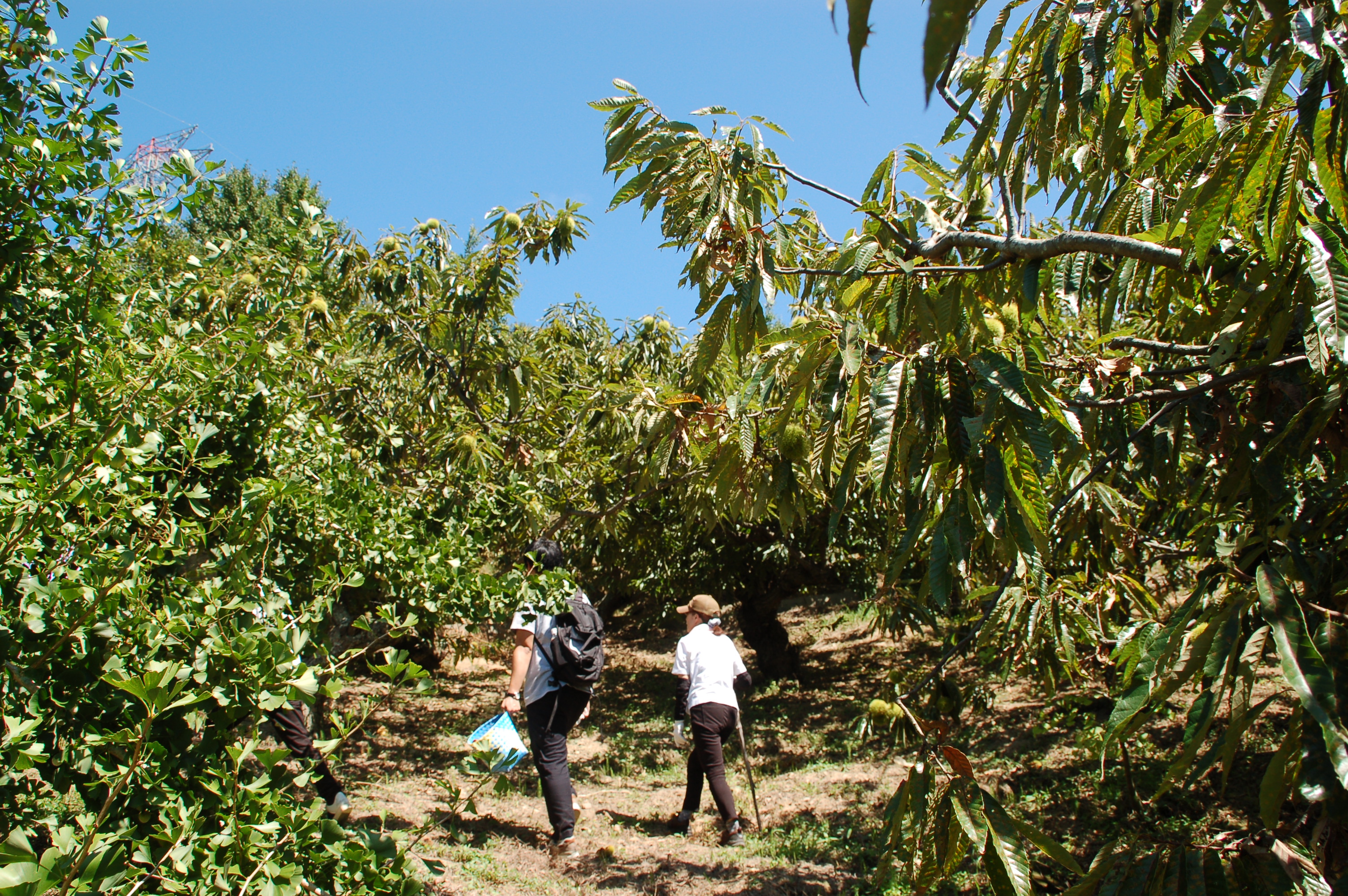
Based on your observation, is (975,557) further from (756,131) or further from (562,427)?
(562,427)

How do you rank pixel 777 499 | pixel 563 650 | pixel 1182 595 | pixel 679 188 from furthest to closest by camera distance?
pixel 1182 595, pixel 563 650, pixel 777 499, pixel 679 188

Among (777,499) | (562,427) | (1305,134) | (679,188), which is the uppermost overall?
(562,427)

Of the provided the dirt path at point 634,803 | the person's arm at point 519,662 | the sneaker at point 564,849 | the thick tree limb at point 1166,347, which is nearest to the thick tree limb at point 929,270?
the thick tree limb at point 1166,347

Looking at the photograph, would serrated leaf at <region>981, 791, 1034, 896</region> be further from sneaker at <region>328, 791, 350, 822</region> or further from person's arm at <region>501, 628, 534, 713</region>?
sneaker at <region>328, 791, 350, 822</region>

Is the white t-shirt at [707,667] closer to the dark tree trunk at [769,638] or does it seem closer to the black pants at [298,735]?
the black pants at [298,735]

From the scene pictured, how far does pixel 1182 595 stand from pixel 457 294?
7754 mm

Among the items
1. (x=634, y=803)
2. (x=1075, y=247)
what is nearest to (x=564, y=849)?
(x=634, y=803)

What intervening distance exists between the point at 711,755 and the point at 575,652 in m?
1.13

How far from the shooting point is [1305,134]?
140cm

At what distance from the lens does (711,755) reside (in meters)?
4.89

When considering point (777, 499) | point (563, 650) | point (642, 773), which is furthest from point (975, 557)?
point (642, 773)

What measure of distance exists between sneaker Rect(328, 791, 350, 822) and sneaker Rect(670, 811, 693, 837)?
6.25 feet

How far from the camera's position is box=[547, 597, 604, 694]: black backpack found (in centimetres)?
450

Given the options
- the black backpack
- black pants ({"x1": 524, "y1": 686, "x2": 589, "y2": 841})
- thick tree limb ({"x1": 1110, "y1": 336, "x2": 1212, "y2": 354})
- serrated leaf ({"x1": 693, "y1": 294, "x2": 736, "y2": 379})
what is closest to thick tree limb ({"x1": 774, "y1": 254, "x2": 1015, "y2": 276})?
serrated leaf ({"x1": 693, "y1": 294, "x2": 736, "y2": 379})
